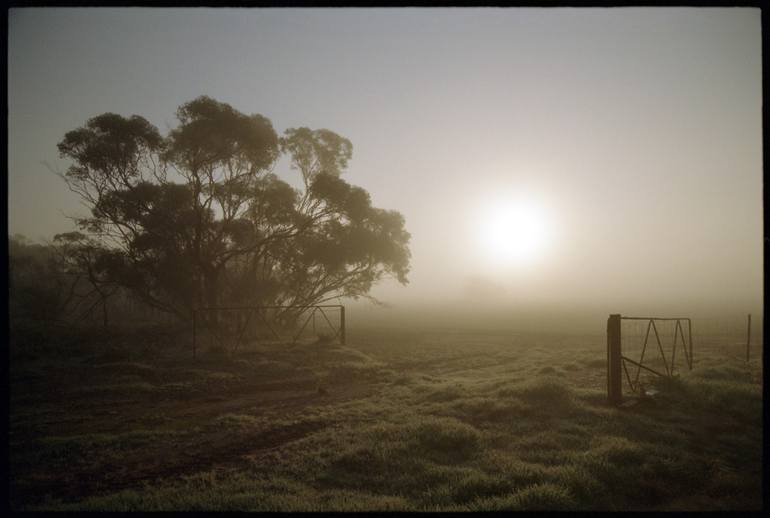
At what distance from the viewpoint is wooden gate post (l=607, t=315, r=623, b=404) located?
10297 mm

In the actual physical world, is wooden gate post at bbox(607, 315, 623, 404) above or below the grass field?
above

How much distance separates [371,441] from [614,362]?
6.92 meters

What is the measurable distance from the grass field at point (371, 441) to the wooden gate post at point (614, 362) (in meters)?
0.55

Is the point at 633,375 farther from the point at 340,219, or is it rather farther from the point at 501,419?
the point at 340,219

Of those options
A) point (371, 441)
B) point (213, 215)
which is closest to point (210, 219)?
point (213, 215)

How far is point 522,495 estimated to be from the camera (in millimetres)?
5691

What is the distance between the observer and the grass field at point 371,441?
5922 mm

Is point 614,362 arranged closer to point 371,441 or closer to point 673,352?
point 673,352

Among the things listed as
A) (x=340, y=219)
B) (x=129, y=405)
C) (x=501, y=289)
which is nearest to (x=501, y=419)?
(x=129, y=405)

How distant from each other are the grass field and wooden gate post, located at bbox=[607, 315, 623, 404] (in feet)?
1.80

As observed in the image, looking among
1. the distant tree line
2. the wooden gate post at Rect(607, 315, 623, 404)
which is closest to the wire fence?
the wooden gate post at Rect(607, 315, 623, 404)

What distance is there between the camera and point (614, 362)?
10391mm

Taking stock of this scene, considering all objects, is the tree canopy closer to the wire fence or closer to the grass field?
the grass field

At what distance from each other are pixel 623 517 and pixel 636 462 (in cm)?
195
